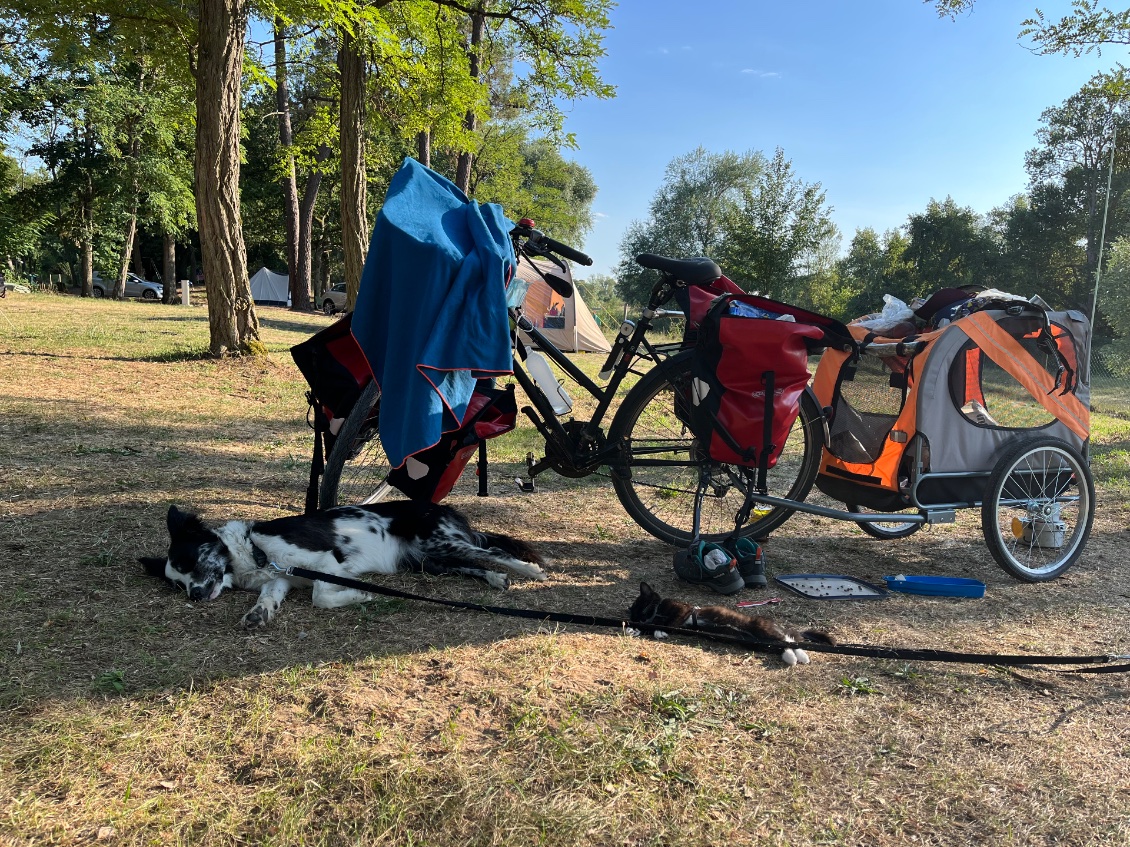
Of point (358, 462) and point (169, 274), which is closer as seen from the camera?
point (358, 462)

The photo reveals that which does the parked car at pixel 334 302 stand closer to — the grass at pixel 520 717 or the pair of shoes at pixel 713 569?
the grass at pixel 520 717

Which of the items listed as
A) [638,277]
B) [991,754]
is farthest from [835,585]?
[638,277]

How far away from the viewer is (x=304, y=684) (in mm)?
2141

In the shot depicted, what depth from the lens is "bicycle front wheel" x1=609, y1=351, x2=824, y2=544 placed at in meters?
3.52

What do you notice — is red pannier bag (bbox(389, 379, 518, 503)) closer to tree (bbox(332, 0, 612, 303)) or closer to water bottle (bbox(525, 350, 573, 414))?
water bottle (bbox(525, 350, 573, 414))

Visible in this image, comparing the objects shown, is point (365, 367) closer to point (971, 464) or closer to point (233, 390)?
point (971, 464)

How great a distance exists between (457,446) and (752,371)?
55.6 inches

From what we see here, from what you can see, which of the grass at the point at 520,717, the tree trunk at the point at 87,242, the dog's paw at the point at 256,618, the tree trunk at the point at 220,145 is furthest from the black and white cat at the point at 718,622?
the tree trunk at the point at 87,242

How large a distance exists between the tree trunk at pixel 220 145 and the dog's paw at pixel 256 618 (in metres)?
6.36

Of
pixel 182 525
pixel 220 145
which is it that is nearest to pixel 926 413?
pixel 182 525

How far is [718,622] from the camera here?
266 cm

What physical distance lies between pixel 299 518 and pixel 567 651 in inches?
54.6

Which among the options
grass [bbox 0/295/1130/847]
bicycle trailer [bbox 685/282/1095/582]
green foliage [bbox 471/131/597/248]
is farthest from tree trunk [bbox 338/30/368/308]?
green foliage [bbox 471/131/597/248]

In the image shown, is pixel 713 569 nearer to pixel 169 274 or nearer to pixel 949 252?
pixel 169 274
